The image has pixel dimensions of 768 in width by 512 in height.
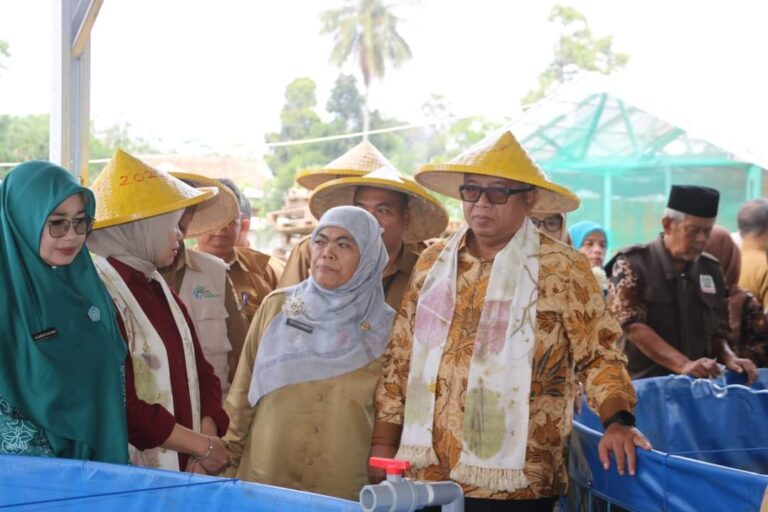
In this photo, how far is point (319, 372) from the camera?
114 inches

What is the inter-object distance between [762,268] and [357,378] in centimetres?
350

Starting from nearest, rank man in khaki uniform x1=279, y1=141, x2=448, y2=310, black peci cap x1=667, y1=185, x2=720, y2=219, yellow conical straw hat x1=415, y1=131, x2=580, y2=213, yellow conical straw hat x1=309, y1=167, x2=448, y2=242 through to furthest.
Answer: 1. yellow conical straw hat x1=415, y1=131, x2=580, y2=213
2. man in khaki uniform x1=279, y1=141, x2=448, y2=310
3. yellow conical straw hat x1=309, y1=167, x2=448, y2=242
4. black peci cap x1=667, y1=185, x2=720, y2=219

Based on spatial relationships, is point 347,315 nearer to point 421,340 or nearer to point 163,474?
point 421,340

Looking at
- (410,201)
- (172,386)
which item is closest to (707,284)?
(410,201)

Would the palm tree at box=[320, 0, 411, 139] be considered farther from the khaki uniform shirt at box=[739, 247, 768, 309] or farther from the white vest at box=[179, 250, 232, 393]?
the white vest at box=[179, 250, 232, 393]

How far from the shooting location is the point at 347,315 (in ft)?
9.70

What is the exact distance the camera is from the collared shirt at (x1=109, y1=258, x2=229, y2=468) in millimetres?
2363

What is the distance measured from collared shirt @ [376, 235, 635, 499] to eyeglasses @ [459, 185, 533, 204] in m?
0.16

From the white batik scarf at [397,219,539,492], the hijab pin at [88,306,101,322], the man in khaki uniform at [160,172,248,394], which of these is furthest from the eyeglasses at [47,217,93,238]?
the man in khaki uniform at [160,172,248,394]

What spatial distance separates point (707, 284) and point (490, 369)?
6.52 feet

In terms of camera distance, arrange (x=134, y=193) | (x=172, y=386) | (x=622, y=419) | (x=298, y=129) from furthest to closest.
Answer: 1. (x=298, y=129)
2. (x=134, y=193)
3. (x=172, y=386)
4. (x=622, y=419)

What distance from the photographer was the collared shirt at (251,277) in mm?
4184

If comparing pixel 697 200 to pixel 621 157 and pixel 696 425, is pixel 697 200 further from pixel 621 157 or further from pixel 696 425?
pixel 621 157

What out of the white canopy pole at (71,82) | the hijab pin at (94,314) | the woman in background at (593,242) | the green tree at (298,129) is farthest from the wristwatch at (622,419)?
the green tree at (298,129)
